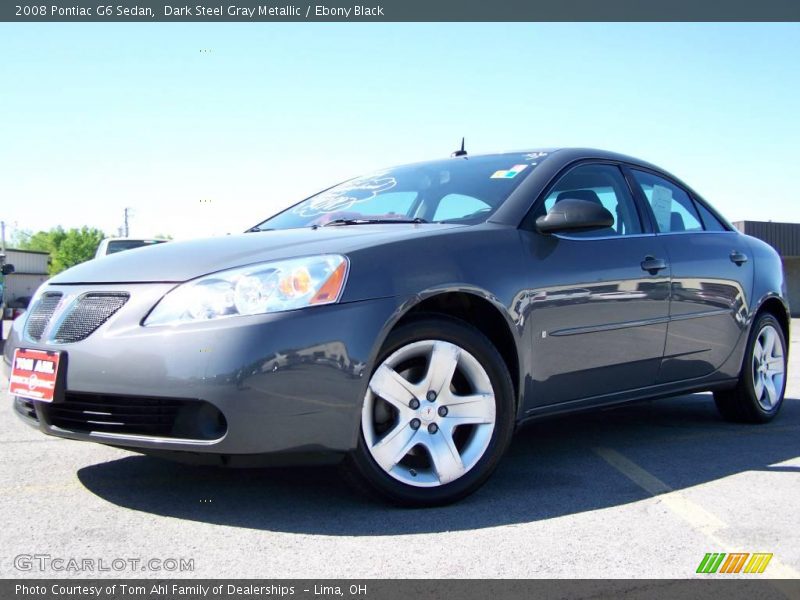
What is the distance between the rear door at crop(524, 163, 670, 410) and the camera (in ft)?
12.3

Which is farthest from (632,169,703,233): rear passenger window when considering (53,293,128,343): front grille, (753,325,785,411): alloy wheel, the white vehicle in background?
the white vehicle in background

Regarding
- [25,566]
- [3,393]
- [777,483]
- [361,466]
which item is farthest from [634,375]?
[3,393]

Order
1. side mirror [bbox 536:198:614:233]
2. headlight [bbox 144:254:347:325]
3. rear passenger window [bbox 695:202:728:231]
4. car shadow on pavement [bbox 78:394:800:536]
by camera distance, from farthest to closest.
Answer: rear passenger window [bbox 695:202:728:231]
side mirror [bbox 536:198:614:233]
car shadow on pavement [bbox 78:394:800:536]
headlight [bbox 144:254:347:325]

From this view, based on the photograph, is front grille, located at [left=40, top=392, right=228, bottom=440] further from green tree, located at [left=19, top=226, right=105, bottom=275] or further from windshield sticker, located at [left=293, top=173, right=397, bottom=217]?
green tree, located at [left=19, top=226, right=105, bottom=275]

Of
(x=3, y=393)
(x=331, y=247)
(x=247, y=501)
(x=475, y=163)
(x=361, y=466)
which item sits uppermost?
(x=475, y=163)

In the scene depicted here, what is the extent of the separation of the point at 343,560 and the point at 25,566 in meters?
0.96

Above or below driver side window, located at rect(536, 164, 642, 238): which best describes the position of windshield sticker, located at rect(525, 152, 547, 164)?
above

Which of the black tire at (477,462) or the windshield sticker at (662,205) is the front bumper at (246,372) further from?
the windshield sticker at (662,205)

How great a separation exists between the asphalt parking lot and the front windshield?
1244 mm

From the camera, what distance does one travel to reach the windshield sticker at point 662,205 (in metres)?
4.68

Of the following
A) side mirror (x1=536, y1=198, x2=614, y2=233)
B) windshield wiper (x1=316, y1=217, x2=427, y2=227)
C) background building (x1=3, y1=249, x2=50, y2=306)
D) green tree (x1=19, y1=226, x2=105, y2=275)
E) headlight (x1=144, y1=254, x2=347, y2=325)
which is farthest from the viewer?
green tree (x1=19, y1=226, x2=105, y2=275)

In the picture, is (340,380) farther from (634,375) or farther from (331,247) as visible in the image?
(634,375)

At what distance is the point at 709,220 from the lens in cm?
518

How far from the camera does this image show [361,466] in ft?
10.2
